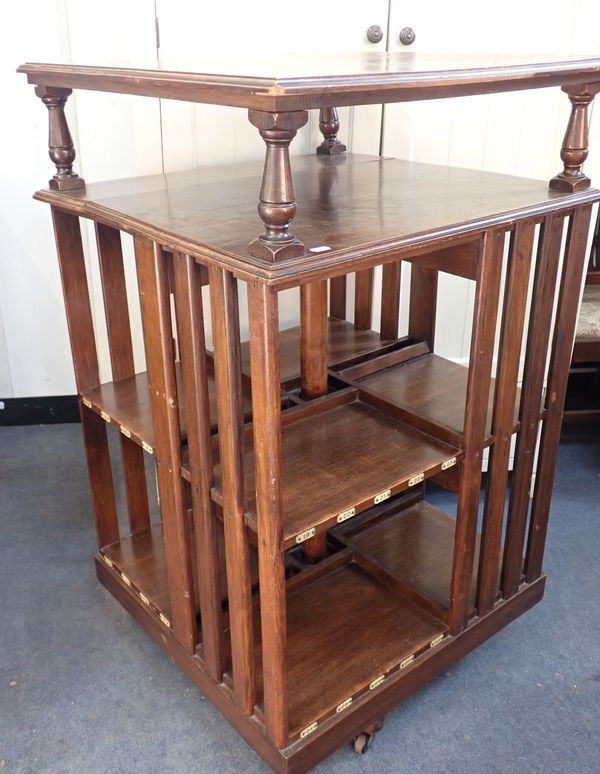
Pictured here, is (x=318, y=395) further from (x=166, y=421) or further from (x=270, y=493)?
(x=270, y=493)

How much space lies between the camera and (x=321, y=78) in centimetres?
112

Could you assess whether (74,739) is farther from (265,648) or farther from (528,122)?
(528,122)

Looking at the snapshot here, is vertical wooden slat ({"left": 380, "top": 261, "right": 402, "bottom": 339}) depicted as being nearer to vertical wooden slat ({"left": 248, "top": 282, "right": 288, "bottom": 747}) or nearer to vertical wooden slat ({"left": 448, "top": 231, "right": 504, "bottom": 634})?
vertical wooden slat ({"left": 448, "top": 231, "right": 504, "bottom": 634})

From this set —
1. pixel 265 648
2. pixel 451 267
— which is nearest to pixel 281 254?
pixel 451 267

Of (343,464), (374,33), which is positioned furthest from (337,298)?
(343,464)

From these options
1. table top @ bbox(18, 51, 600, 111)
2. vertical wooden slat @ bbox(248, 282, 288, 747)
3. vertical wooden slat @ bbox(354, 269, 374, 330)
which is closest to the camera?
table top @ bbox(18, 51, 600, 111)

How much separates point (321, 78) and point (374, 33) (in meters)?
1.11

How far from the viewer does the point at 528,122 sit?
2.28 m

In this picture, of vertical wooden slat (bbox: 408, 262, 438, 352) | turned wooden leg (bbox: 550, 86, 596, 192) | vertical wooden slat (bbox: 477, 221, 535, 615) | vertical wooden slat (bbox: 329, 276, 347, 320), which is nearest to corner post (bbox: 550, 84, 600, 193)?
turned wooden leg (bbox: 550, 86, 596, 192)

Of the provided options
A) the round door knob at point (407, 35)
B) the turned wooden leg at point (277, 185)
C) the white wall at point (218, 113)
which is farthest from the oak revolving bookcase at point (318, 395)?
the round door knob at point (407, 35)

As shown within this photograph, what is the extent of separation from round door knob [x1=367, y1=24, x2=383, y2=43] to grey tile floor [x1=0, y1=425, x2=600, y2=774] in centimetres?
158

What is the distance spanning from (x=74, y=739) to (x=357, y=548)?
0.84m

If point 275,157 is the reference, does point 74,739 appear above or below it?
below

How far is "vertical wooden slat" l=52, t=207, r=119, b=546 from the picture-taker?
1.82 m
